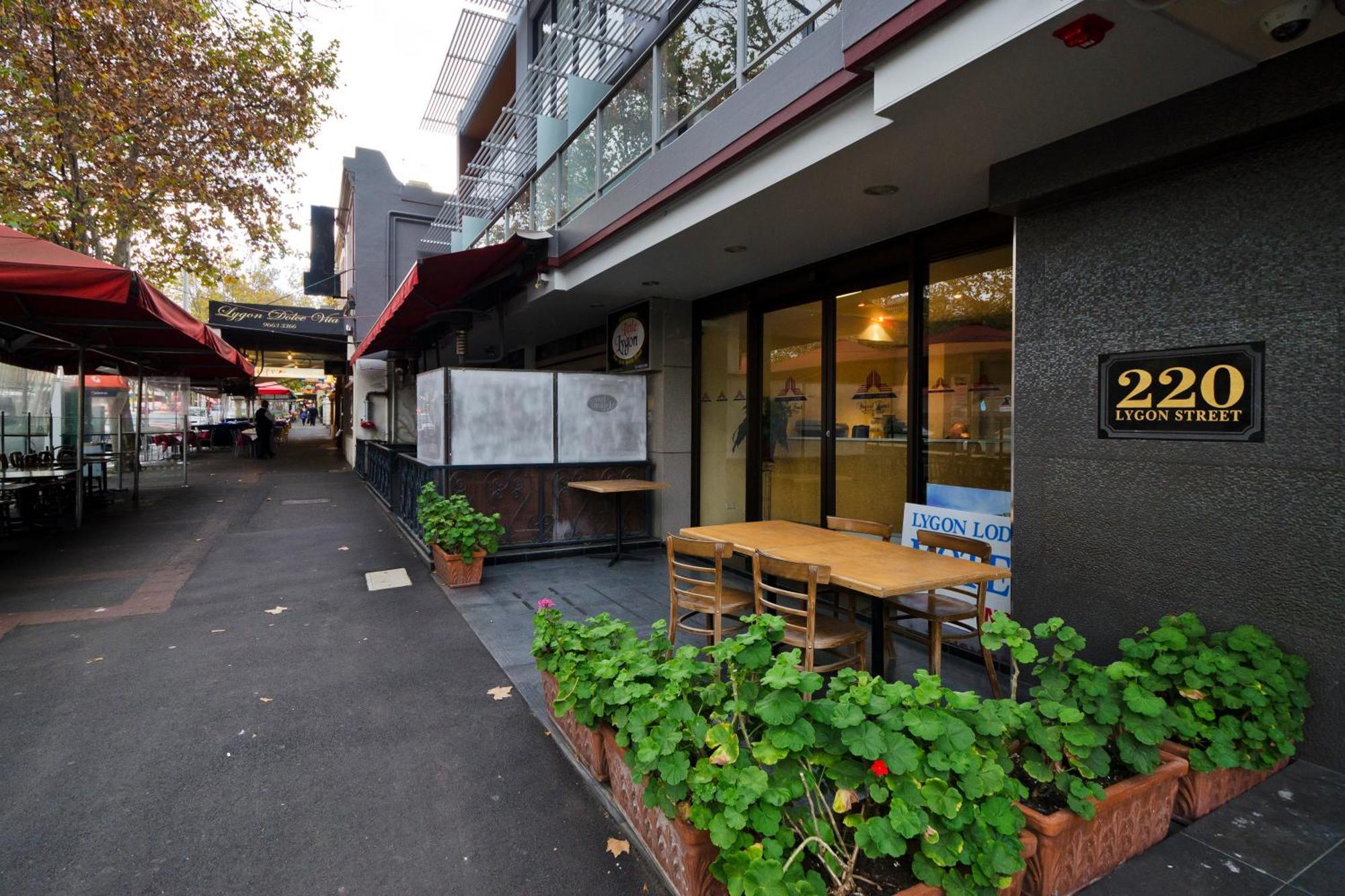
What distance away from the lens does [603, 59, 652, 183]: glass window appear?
5863mm

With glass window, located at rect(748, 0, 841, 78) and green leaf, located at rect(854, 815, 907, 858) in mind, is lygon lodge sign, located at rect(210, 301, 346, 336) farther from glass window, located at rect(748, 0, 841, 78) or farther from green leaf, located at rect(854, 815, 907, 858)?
green leaf, located at rect(854, 815, 907, 858)

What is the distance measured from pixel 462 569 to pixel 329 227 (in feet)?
67.4

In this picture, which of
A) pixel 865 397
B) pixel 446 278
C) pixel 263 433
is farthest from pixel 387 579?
pixel 263 433

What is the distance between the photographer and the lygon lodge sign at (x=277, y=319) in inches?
641

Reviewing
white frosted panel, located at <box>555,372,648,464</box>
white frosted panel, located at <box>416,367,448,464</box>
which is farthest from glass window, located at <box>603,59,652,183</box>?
white frosted panel, located at <box>416,367,448,464</box>

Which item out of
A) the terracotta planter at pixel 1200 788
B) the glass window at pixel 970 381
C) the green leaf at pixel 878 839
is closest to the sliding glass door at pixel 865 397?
the glass window at pixel 970 381

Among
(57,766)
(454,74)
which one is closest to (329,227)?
(454,74)

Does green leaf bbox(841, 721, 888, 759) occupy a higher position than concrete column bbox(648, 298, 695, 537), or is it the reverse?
concrete column bbox(648, 298, 695, 537)

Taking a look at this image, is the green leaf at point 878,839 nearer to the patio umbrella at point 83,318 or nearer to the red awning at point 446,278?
the red awning at point 446,278

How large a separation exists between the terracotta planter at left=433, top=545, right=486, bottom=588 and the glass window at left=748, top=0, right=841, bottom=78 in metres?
4.68

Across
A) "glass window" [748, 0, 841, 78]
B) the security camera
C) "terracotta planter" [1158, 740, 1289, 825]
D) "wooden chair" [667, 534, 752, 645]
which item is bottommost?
"terracotta planter" [1158, 740, 1289, 825]

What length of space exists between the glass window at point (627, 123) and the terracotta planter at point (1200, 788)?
555cm

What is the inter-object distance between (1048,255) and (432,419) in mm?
6178

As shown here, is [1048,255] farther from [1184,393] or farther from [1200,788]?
[1200,788]
